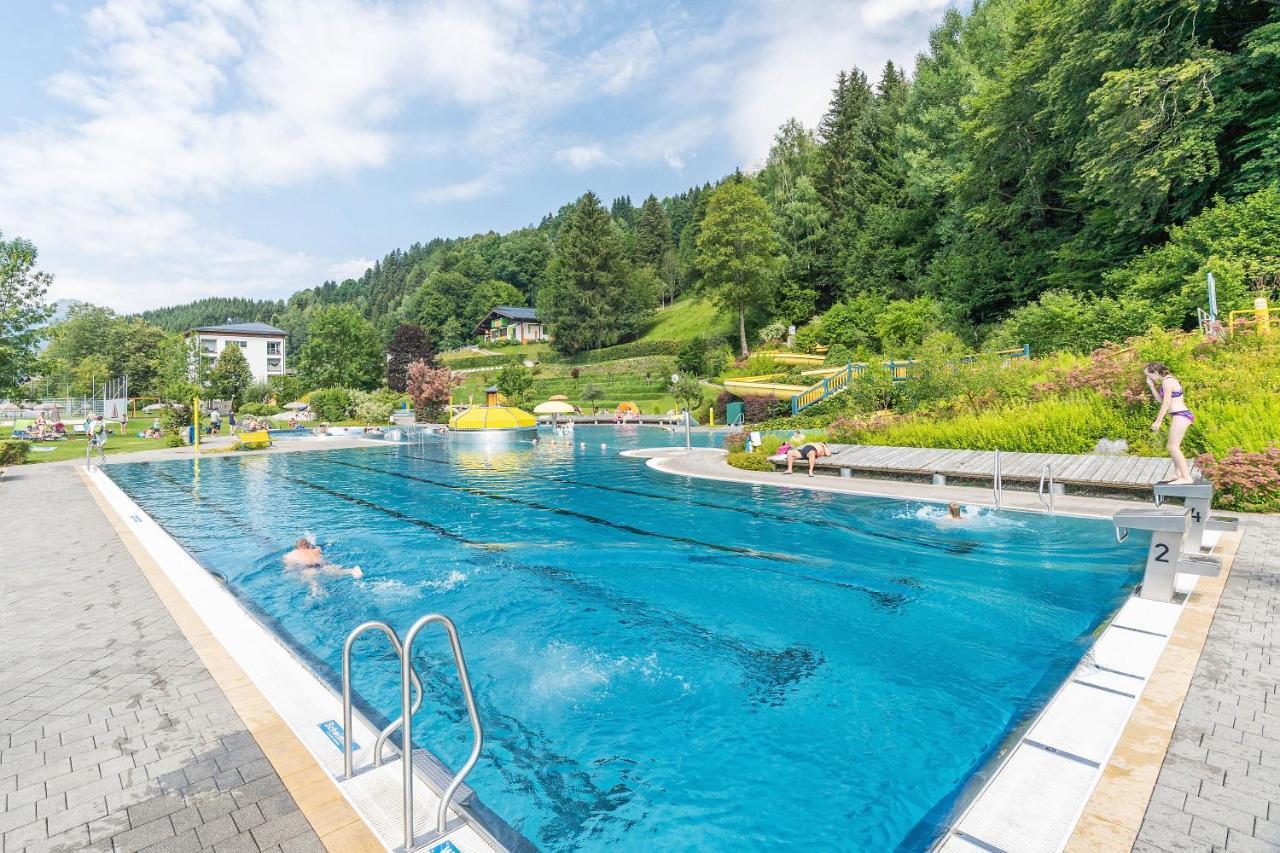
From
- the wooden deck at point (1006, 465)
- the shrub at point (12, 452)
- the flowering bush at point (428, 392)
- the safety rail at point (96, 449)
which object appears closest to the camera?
the wooden deck at point (1006, 465)

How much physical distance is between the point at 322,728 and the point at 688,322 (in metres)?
63.5

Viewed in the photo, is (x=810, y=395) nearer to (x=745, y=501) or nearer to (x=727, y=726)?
(x=745, y=501)

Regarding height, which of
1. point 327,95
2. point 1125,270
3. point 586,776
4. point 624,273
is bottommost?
point 586,776

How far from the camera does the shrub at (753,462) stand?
643 inches

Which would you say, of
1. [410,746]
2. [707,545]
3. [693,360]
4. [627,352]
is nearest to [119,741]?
[410,746]

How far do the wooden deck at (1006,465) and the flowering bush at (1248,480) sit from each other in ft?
2.20

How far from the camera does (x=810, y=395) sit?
21.9m

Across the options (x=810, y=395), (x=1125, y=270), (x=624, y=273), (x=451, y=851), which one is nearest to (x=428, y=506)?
(x=451, y=851)

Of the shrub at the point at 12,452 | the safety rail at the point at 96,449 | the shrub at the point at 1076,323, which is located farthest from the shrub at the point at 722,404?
the shrub at the point at 12,452

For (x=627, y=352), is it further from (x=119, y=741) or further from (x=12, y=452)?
(x=119, y=741)

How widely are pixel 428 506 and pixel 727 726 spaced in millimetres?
10606

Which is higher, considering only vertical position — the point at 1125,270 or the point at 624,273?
the point at 624,273

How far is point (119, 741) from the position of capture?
359 cm

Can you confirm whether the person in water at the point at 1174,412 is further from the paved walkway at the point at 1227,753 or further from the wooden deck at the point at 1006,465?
the wooden deck at the point at 1006,465
